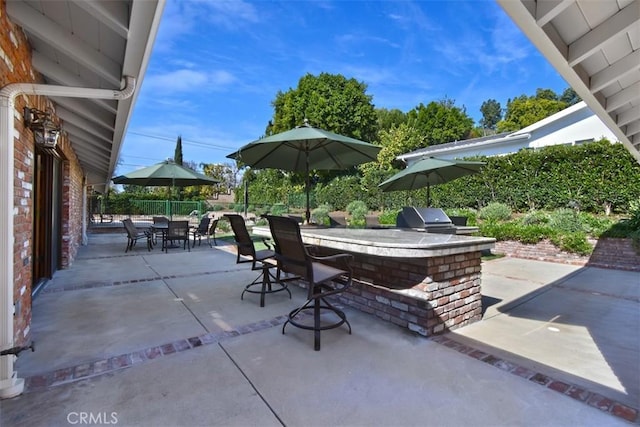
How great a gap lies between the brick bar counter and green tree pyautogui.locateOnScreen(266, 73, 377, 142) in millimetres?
18046

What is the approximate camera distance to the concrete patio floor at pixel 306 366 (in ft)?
6.05

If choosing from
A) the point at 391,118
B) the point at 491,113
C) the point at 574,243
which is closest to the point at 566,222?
the point at 574,243

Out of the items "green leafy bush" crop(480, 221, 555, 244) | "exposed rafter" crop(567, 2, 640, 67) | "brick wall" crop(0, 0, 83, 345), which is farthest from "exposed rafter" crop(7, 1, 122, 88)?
"green leafy bush" crop(480, 221, 555, 244)

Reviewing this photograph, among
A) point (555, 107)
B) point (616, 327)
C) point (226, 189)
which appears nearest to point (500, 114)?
point (555, 107)

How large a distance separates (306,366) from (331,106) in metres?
20.1

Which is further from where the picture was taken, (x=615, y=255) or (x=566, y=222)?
(x=566, y=222)

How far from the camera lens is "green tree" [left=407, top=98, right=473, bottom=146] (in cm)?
2562

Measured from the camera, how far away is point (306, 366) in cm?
239

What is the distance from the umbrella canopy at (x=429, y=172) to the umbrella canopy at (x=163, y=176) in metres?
5.22

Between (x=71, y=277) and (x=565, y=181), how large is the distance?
1271 cm

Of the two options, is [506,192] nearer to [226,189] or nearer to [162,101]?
[162,101]

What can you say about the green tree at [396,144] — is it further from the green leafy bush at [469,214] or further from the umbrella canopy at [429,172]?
the umbrella canopy at [429,172]

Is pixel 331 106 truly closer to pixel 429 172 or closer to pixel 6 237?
pixel 429 172

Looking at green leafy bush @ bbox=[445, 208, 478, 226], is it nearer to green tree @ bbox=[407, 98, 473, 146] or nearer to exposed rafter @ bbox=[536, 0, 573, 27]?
exposed rafter @ bbox=[536, 0, 573, 27]
